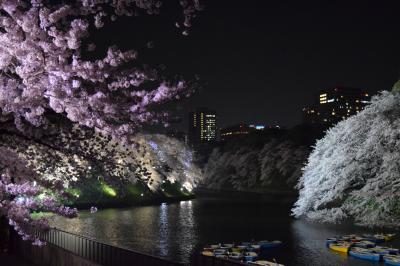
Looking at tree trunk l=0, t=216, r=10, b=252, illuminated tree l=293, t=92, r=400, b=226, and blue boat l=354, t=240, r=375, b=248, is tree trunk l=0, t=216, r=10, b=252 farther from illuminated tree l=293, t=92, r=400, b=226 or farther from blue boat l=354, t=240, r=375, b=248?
illuminated tree l=293, t=92, r=400, b=226

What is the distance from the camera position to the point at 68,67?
27.0ft

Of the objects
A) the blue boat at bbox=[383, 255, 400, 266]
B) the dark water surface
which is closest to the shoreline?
the dark water surface

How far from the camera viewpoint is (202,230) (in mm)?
31016

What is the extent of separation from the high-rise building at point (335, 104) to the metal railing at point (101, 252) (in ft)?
453

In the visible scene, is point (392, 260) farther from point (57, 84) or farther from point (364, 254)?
point (57, 84)

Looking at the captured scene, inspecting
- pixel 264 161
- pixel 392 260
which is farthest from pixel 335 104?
pixel 392 260

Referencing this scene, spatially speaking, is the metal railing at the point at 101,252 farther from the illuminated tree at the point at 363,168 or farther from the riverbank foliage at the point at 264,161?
the riverbank foliage at the point at 264,161

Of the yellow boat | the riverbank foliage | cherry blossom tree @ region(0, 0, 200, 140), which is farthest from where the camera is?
the riverbank foliage

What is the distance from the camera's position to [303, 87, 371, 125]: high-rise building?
150000 millimetres

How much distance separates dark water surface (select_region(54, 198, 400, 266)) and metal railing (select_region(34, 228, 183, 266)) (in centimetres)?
653

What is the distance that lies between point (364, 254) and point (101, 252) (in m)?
13.5

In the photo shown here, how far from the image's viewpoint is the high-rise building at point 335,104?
492 ft

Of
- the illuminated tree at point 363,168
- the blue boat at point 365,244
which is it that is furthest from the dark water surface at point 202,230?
the illuminated tree at point 363,168

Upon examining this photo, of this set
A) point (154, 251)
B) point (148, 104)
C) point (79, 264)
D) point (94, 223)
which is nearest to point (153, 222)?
point (94, 223)
